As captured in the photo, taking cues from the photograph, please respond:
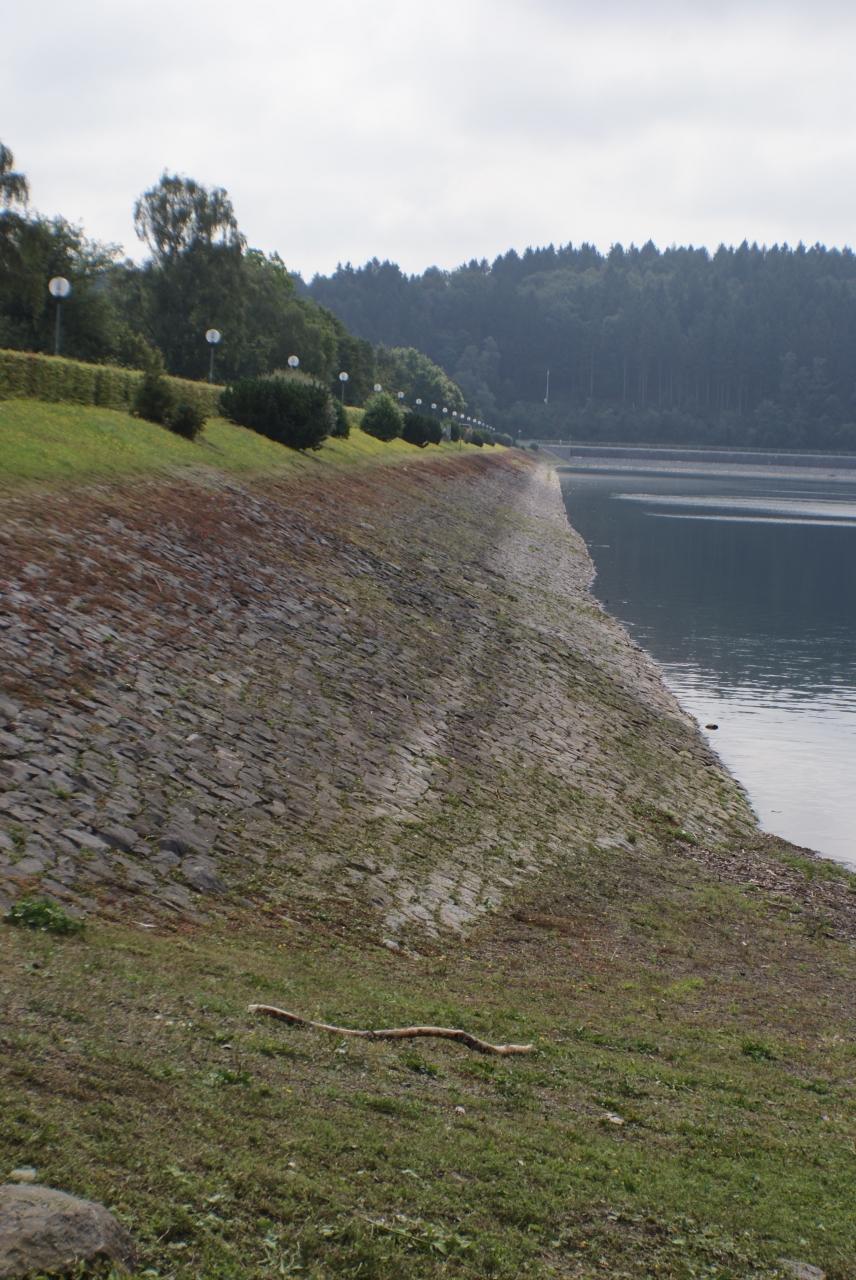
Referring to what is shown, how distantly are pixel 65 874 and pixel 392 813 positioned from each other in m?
4.78

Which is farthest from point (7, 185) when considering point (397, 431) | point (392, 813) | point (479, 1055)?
point (479, 1055)

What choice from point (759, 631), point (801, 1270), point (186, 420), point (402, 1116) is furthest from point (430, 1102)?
point (759, 631)

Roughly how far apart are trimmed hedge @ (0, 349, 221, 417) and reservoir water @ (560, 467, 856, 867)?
15477mm

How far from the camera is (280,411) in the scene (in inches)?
1442

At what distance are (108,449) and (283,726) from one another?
11012 mm

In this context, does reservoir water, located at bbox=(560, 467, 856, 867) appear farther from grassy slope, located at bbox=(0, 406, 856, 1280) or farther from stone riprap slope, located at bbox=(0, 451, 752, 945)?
grassy slope, located at bbox=(0, 406, 856, 1280)

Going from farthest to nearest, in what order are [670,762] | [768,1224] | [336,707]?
1. [670,762]
2. [336,707]
3. [768,1224]

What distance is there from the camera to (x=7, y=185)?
4494 cm

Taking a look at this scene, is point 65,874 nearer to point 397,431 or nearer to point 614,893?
point 614,893

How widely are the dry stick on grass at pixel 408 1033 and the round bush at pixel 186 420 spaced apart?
23883mm

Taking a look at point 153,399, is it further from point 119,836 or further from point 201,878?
point 201,878

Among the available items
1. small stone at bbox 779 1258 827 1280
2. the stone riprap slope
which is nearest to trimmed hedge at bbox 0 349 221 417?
the stone riprap slope

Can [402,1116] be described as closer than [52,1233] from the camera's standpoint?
No

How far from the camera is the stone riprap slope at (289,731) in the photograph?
9.49 metres
